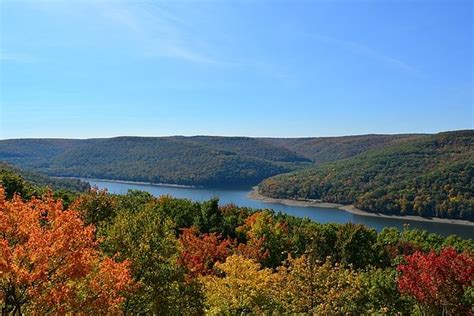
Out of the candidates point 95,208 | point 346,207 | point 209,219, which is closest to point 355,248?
point 209,219

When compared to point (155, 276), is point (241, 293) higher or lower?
lower

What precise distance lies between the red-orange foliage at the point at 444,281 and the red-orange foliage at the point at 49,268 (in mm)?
20960

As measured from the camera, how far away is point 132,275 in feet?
70.8

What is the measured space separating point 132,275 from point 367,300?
20263mm

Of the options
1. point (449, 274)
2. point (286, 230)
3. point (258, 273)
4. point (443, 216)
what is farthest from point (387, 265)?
point (443, 216)

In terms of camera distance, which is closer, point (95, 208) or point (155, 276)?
point (155, 276)

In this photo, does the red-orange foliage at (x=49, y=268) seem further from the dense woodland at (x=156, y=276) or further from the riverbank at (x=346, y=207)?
the riverbank at (x=346, y=207)

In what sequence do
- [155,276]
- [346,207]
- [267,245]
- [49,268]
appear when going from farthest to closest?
[346,207]
[267,245]
[155,276]
[49,268]

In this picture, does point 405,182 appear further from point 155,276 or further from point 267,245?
point 155,276

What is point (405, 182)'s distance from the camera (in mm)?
151000

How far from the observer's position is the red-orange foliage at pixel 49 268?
43.3ft

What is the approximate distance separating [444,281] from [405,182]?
130m

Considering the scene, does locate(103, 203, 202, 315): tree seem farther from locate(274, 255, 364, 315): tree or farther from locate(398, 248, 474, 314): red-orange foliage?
locate(398, 248, 474, 314): red-orange foliage

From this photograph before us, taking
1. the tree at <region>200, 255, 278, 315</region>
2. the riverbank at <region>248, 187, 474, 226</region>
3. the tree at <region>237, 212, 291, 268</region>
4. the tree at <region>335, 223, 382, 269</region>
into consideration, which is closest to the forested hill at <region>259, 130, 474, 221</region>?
the riverbank at <region>248, 187, 474, 226</region>
